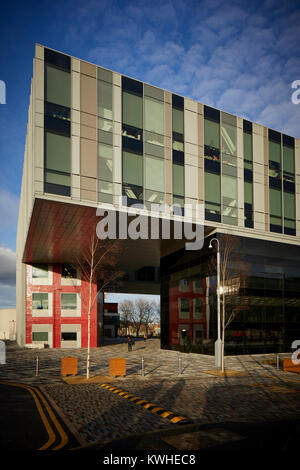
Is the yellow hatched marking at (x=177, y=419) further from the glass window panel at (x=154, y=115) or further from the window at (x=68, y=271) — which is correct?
the window at (x=68, y=271)

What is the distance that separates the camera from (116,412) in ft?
36.3

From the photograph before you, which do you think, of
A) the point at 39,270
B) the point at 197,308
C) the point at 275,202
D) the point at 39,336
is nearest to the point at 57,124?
the point at 197,308

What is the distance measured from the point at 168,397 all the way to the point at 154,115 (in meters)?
21.2

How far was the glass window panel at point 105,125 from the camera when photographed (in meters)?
26.0

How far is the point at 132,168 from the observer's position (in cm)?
2709

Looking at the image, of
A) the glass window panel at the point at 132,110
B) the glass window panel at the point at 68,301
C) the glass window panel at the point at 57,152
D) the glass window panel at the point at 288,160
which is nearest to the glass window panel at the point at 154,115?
the glass window panel at the point at 132,110

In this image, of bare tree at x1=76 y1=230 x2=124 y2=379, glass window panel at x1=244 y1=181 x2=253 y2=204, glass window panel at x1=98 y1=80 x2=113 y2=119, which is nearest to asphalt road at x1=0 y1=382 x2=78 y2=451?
bare tree at x1=76 y1=230 x2=124 y2=379

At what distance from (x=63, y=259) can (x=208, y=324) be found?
20.6 m

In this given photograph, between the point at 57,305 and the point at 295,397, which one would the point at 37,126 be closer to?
the point at 295,397

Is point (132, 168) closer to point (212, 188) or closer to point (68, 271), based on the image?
point (212, 188)

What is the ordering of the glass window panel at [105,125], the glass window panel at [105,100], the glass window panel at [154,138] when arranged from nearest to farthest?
the glass window panel at [105,125]
the glass window panel at [105,100]
the glass window panel at [154,138]

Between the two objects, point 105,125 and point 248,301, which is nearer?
point 105,125
